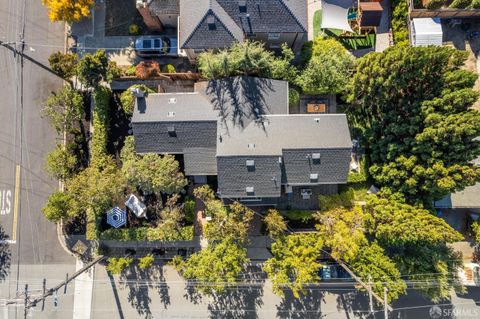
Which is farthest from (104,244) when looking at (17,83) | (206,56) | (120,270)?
(206,56)

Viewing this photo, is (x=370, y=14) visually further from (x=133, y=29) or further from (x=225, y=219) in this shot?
(x=225, y=219)

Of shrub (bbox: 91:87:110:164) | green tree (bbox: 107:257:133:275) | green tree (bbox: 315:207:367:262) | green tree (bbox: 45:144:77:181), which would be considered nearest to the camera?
green tree (bbox: 315:207:367:262)

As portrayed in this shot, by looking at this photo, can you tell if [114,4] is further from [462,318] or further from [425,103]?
[462,318]

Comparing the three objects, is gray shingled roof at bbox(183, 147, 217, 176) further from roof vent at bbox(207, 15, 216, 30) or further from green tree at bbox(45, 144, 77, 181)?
green tree at bbox(45, 144, 77, 181)

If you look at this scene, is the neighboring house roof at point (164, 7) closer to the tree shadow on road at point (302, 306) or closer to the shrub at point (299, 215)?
the shrub at point (299, 215)

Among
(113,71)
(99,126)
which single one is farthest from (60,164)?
(113,71)

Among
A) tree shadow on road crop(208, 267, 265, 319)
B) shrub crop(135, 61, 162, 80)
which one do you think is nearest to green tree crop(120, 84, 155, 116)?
shrub crop(135, 61, 162, 80)
